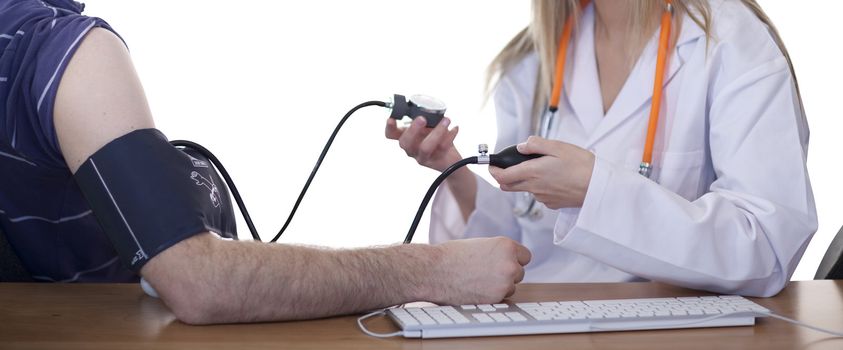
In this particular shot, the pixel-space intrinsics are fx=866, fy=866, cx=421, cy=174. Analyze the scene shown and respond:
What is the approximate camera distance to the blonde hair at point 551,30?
1502mm

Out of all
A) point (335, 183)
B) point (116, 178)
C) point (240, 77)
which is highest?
point (116, 178)

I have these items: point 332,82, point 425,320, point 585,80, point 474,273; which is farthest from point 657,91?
point 332,82

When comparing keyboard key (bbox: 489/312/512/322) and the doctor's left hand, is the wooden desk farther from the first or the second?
the doctor's left hand

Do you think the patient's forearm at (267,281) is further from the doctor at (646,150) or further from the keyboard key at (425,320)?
the doctor at (646,150)

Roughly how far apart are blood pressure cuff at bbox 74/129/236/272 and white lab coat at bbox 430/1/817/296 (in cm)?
54

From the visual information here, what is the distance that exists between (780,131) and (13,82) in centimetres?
108

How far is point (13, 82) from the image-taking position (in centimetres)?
106

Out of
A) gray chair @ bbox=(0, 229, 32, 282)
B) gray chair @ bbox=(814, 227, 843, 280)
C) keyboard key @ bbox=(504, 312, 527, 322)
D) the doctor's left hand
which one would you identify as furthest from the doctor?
gray chair @ bbox=(0, 229, 32, 282)

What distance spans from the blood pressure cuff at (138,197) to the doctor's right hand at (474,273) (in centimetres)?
30

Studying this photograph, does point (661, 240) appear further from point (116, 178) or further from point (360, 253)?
point (116, 178)

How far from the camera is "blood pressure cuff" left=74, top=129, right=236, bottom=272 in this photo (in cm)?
98

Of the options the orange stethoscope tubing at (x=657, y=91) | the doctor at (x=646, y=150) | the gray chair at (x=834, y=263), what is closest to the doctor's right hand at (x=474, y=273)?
the doctor at (x=646, y=150)

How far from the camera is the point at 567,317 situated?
101 cm

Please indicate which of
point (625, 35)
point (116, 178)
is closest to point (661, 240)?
point (625, 35)
